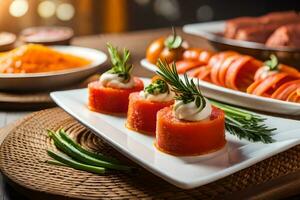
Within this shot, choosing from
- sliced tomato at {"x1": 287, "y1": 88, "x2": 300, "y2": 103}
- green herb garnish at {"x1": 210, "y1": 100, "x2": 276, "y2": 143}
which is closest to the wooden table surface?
green herb garnish at {"x1": 210, "y1": 100, "x2": 276, "y2": 143}

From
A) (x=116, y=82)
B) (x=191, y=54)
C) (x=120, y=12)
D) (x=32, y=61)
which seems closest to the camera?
(x=116, y=82)

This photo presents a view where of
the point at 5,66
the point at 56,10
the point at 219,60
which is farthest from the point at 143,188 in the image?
the point at 56,10

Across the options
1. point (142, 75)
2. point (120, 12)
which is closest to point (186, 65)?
point (142, 75)

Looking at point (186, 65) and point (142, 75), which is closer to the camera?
point (186, 65)

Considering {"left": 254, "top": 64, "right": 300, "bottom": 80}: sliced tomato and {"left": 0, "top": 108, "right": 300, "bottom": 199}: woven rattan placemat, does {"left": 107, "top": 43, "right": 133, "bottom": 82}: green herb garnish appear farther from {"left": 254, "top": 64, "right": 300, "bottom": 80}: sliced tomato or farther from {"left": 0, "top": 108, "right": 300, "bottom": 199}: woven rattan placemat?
{"left": 254, "top": 64, "right": 300, "bottom": 80}: sliced tomato

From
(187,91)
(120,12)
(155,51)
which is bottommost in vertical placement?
(120,12)

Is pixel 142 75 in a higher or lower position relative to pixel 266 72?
lower

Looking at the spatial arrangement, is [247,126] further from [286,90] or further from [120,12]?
[120,12]
